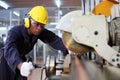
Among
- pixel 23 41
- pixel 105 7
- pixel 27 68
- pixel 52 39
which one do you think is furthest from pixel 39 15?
pixel 105 7

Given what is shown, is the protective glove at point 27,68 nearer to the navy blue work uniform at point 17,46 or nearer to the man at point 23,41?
the man at point 23,41

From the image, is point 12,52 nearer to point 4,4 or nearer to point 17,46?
point 17,46

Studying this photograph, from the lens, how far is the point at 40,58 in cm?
938

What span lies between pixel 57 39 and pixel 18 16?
19.9 ft

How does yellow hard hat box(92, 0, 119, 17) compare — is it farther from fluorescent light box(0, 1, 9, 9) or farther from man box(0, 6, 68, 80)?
fluorescent light box(0, 1, 9, 9)

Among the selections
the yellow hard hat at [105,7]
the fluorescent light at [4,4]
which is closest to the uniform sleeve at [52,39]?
the yellow hard hat at [105,7]

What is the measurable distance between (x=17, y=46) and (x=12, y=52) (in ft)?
1.29

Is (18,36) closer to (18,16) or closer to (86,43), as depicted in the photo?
(86,43)

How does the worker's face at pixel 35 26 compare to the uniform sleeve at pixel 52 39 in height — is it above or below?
above

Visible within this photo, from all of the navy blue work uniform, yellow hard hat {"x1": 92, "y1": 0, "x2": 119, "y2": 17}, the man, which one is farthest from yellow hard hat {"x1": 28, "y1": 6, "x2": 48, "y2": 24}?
yellow hard hat {"x1": 92, "y1": 0, "x2": 119, "y2": 17}

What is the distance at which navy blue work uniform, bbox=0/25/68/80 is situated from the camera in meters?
2.55

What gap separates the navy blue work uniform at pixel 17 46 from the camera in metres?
2.55

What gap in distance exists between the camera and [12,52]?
254cm

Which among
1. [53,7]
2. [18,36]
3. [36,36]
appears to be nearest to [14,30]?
[18,36]
